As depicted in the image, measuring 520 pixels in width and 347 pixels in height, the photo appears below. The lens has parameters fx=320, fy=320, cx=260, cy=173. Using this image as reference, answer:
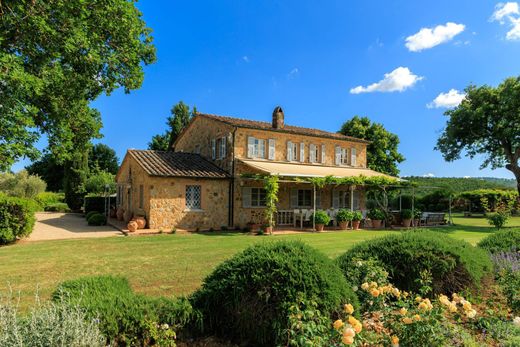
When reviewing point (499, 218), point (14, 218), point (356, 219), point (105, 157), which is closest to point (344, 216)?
point (356, 219)

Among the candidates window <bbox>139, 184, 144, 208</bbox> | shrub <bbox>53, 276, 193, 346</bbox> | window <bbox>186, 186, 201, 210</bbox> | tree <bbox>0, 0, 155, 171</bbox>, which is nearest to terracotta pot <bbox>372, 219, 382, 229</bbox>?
window <bbox>186, 186, 201, 210</bbox>

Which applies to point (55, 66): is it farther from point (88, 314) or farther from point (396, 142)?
point (396, 142)

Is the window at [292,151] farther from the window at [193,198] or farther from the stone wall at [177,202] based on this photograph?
the window at [193,198]

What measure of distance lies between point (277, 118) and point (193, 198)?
876cm

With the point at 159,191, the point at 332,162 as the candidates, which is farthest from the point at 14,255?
the point at 332,162

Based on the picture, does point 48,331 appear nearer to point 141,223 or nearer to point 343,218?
point 141,223

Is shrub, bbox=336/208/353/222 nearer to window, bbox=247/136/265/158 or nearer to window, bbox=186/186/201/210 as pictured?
window, bbox=247/136/265/158

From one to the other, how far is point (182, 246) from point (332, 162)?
16.4m

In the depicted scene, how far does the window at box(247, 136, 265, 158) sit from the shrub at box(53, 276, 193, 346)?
693 inches

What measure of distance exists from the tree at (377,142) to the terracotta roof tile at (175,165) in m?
23.8

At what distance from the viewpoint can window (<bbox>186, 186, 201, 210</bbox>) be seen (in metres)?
19.1

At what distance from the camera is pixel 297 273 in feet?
12.3

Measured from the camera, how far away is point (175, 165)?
19.8 meters

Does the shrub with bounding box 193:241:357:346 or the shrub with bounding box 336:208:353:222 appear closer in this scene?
the shrub with bounding box 193:241:357:346
